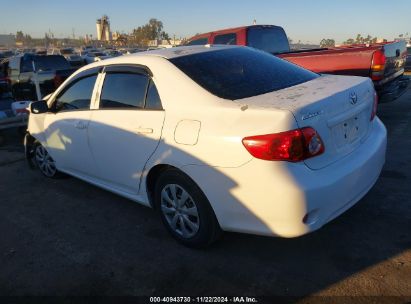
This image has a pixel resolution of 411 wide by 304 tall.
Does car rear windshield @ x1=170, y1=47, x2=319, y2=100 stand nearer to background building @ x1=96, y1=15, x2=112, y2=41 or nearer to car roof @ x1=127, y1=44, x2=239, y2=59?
car roof @ x1=127, y1=44, x2=239, y2=59

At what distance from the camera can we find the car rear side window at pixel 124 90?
3.49 meters

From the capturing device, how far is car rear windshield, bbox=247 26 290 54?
838cm

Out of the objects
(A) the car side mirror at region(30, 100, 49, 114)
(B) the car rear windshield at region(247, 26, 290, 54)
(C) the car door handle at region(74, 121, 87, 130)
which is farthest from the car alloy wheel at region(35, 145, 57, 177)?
(B) the car rear windshield at region(247, 26, 290, 54)

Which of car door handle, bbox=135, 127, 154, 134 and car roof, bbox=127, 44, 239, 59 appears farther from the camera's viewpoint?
car roof, bbox=127, 44, 239, 59

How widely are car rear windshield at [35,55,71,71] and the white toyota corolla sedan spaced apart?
7872 mm

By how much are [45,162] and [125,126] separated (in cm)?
229

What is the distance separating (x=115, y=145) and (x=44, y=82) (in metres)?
7.34

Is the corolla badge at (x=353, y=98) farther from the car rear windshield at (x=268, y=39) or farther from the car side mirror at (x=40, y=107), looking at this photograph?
the car rear windshield at (x=268, y=39)

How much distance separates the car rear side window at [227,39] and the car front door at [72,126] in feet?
15.5

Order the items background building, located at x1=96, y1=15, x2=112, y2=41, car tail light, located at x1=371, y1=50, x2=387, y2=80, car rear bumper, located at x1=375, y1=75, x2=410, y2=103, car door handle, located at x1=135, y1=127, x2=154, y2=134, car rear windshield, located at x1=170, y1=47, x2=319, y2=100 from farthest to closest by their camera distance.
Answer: background building, located at x1=96, y1=15, x2=112, y2=41, car rear bumper, located at x1=375, y1=75, x2=410, y2=103, car tail light, located at x1=371, y1=50, x2=387, y2=80, car door handle, located at x1=135, y1=127, x2=154, y2=134, car rear windshield, located at x1=170, y1=47, x2=319, y2=100

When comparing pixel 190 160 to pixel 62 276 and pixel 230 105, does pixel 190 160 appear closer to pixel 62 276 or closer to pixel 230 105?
pixel 230 105

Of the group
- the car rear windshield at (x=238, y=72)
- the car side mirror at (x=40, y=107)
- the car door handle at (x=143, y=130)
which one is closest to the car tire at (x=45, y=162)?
the car side mirror at (x=40, y=107)

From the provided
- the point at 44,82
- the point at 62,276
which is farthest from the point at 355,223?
the point at 44,82

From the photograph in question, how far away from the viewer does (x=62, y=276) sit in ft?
10.2
